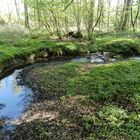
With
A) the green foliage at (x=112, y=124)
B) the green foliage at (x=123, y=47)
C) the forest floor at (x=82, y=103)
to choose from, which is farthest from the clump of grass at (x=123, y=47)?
the green foliage at (x=112, y=124)

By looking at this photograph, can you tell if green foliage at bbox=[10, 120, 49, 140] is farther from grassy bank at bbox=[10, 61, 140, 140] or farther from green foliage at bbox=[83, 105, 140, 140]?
green foliage at bbox=[83, 105, 140, 140]

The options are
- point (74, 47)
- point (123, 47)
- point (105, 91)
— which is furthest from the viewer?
point (74, 47)

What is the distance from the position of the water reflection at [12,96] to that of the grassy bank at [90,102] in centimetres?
60

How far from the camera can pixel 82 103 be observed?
8.49m

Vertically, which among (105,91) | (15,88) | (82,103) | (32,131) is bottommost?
(15,88)

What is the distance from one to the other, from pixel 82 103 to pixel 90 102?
10.8 inches

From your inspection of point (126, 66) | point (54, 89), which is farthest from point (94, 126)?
point (126, 66)

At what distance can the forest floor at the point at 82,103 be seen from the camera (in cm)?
679

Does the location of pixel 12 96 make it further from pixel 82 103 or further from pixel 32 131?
pixel 32 131

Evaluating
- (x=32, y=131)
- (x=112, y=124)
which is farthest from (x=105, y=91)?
(x=32, y=131)

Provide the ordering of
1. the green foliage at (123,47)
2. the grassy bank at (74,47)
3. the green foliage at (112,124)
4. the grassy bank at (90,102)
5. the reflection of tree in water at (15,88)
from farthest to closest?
1. the green foliage at (123,47)
2. the grassy bank at (74,47)
3. the reflection of tree in water at (15,88)
4. the grassy bank at (90,102)
5. the green foliage at (112,124)

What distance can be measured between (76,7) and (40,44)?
19.0 feet

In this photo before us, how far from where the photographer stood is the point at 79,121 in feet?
24.0

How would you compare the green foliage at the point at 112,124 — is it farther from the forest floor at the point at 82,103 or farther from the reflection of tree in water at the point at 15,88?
the reflection of tree in water at the point at 15,88
